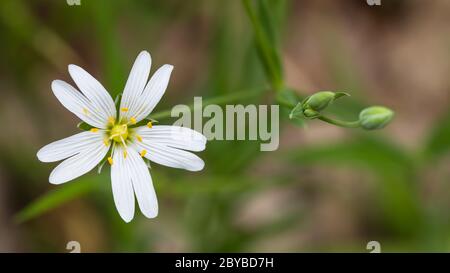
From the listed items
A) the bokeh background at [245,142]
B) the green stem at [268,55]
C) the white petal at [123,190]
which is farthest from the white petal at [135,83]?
the bokeh background at [245,142]

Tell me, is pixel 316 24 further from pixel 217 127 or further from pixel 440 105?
pixel 217 127

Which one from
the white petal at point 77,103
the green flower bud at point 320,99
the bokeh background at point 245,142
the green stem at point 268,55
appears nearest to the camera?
the green flower bud at point 320,99

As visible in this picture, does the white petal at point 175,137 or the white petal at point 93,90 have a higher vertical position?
the white petal at point 93,90

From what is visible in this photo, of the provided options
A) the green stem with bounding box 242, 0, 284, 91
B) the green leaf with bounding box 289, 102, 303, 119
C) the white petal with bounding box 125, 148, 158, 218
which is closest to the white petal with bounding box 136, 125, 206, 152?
the white petal with bounding box 125, 148, 158, 218

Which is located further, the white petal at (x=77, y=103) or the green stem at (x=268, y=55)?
the green stem at (x=268, y=55)

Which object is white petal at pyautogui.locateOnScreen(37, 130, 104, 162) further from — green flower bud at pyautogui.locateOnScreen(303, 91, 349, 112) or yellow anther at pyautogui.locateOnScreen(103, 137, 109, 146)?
green flower bud at pyautogui.locateOnScreen(303, 91, 349, 112)

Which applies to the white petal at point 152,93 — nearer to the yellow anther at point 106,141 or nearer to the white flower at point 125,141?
the white flower at point 125,141
